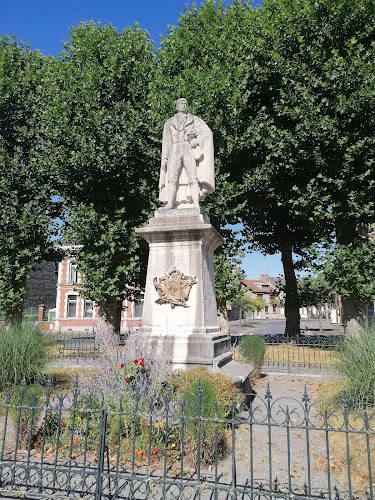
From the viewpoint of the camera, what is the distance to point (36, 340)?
8.22 metres

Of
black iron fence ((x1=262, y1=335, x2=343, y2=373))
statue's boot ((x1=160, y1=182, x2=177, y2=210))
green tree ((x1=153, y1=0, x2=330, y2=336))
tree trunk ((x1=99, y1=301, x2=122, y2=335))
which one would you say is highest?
green tree ((x1=153, y1=0, x2=330, y2=336))

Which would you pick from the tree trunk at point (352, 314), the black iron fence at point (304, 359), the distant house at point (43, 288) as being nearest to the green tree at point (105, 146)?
the black iron fence at point (304, 359)

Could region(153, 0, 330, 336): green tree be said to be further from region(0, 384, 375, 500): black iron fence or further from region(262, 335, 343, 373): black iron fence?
region(0, 384, 375, 500): black iron fence

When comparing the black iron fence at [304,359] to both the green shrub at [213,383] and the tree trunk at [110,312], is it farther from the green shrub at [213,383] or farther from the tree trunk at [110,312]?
the tree trunk at [110,312]

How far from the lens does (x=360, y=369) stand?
6719 millimetres

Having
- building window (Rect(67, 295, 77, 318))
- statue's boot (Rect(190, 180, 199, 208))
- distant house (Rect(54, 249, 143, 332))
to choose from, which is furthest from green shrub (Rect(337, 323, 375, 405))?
building window (Rect(67, 295, 77, 318))

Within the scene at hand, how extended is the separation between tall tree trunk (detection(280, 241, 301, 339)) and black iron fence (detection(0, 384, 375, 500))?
1229 centimetres

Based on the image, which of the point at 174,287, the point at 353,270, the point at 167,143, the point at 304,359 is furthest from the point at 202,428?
the point at 353,270

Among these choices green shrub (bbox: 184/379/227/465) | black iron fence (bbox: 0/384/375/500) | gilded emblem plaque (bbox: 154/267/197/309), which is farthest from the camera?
gilded emblem plaque (bbox: 154/267/197/309)

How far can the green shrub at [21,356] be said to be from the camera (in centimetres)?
763

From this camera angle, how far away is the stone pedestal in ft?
21.7

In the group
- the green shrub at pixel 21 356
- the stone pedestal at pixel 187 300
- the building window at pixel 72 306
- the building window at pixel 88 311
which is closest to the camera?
the stone pedestal at pixel 187 300

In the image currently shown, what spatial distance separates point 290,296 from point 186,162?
12513mm

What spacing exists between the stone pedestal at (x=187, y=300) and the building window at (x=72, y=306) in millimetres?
33540
